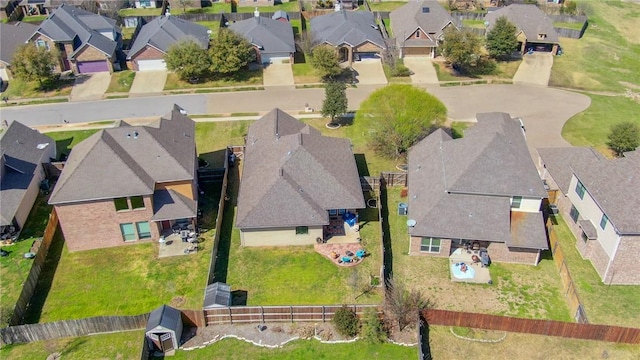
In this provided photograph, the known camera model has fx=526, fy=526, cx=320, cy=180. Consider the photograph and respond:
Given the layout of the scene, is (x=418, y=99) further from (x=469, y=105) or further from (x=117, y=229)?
(x=117, y=229)

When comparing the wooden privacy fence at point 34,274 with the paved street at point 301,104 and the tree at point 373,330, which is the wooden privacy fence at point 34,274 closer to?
the paved street at point 301,104

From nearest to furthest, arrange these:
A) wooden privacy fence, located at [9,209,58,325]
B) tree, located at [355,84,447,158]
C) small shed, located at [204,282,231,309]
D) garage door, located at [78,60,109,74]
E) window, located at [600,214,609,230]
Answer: small shed, located at [204,282,231,309], wooden privacy fence, located at [9,209,58,325], window, located at [600,214,609,230], tree, located at [355,84,447,158], garage door, located at [78,60,109,74]

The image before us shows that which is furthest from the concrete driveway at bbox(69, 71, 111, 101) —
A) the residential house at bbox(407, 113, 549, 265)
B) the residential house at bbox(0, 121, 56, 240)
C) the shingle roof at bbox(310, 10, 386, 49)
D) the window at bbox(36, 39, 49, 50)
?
the residential house at bbox(407, 113, 549, 265)

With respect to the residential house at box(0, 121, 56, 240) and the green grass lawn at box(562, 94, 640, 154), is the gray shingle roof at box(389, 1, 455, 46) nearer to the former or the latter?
the green grass lawn at box(562, 94, 640, 154)

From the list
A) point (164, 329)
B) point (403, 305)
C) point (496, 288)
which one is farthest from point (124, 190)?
point (496, 288)

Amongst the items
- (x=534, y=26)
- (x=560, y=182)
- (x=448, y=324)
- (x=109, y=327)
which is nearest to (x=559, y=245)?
(x=560, y=182)

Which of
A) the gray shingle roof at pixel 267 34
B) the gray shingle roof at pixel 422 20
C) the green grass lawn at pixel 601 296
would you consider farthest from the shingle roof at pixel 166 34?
the green grass lawn at pixel 601 296
